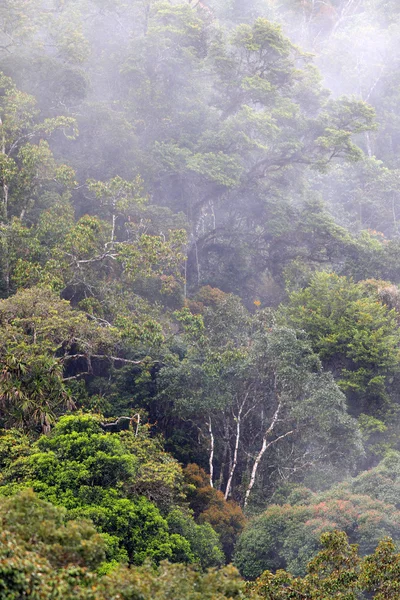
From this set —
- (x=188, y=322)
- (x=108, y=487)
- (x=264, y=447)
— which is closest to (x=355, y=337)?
(x=264, y=447)

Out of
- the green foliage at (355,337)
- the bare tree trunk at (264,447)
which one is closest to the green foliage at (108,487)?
the bare tree trunk at (264,447)

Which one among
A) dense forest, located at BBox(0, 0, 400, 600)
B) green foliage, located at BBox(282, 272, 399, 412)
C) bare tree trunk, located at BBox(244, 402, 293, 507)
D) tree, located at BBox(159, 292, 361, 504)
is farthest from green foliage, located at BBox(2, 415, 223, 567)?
green foliage, located at BBox(282, 272, 399, 412)

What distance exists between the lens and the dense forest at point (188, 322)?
11.3m

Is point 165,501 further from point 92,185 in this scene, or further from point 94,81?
point 94,81

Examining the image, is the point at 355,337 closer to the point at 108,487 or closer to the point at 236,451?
the point at 236,451

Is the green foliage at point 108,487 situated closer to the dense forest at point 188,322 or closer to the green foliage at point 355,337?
the dense forest at point 188,322

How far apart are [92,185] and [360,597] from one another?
15.3 metres

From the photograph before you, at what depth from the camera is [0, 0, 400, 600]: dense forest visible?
37.2ft

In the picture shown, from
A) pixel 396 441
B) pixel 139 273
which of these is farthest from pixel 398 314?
pixel 139 273

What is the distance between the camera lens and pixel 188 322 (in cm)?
1953

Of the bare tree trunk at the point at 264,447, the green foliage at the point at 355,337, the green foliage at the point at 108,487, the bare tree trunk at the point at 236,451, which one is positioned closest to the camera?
the green foliage at the point at 108,487

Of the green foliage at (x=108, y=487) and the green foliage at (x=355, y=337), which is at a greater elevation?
the green foliage at (x=355, y=337)

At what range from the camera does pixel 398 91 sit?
139 ft

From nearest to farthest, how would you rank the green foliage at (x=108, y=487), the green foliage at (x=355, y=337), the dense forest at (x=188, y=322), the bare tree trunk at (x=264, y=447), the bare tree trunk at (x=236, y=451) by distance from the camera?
the dense forest at (x=188, y=322) → the green foliage at (x=108, y=487) → the bare tree trunk at (x=264, y=447) → the bare tree trunk at (x=236, y=451) → the green foliage at (x=355, y=337)
